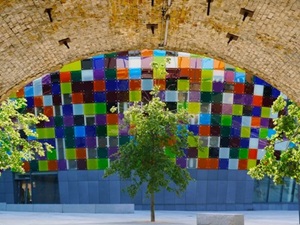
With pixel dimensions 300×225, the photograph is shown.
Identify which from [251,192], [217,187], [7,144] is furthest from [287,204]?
[7,144]

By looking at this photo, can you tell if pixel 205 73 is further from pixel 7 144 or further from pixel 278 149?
pixel 7 144

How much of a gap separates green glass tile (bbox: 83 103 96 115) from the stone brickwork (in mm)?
31250

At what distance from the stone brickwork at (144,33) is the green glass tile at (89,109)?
1230 inches

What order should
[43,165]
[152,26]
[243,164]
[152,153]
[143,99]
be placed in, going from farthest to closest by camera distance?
[43,165] < [243,164] < [143,99] < [152,153] < [152,26]

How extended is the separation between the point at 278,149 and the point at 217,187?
6612mm

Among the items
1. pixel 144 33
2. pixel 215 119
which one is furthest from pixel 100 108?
pixel 144 33

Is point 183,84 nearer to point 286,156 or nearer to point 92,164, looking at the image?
point 92,164

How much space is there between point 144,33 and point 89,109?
32.6 metres

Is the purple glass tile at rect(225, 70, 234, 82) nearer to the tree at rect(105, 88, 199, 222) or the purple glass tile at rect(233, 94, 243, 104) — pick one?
the purple glass tile at rect(233, 94, 243, 104)

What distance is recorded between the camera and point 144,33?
36.1 feet

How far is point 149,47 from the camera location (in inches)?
468

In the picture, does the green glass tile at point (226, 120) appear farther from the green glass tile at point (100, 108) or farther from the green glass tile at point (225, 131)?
the green glass tile at point (100, 108)

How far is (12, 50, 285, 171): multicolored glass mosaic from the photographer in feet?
140

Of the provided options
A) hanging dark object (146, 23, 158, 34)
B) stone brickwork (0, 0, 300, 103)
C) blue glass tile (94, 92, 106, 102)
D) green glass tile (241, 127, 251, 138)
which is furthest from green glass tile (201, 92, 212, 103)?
hanging dark object (146, 23, 158, 34)
